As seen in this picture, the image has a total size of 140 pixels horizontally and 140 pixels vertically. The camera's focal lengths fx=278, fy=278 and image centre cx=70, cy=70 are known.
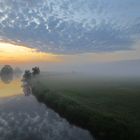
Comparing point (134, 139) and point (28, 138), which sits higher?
point (134, 139)

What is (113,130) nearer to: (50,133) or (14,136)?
(50,133)

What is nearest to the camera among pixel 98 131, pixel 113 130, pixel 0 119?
pixel 113 130

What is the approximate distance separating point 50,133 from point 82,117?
4455 millimetres

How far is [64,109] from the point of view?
1533 inches

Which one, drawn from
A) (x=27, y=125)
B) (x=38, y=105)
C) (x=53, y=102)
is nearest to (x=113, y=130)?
(x=27, y=125)

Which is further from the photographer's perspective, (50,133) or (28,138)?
(50,133)

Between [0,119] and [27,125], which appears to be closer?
[27,125]

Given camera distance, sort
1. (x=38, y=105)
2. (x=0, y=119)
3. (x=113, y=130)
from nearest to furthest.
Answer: (x=113, y=130) → (x=0, y=119) → (x=38, y=105)

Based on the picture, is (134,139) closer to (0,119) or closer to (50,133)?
(50,133)

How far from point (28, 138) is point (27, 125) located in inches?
240

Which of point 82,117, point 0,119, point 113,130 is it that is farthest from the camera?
point 0,119

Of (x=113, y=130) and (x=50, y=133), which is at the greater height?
(x=113, y=130)

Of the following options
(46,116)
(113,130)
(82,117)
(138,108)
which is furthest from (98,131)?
(46,116)

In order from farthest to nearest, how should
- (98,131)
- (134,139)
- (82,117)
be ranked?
(82,117) → (98,131) → (134,139)
